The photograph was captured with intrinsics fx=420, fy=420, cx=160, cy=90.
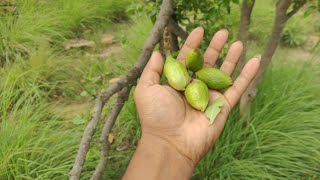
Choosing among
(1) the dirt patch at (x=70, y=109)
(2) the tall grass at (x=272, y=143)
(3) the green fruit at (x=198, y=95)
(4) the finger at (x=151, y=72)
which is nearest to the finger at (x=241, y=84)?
(3) the green fruit at (x=198, y=95)

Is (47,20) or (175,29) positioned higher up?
(175,29)

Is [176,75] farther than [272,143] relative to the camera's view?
No

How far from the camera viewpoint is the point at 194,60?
6.75ft

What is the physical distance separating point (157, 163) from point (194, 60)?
53 centimetres

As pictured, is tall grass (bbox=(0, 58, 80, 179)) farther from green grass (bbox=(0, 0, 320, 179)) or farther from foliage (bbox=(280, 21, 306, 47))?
foliage (bbox=(280, 21, 306, 47))

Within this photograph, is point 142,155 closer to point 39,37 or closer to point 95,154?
point 95,154

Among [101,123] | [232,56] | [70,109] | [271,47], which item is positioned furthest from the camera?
[70,109]

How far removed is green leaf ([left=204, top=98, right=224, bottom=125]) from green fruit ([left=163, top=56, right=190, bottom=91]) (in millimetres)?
164

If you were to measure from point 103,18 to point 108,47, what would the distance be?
0.43 metres

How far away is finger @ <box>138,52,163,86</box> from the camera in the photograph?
197 centimetres

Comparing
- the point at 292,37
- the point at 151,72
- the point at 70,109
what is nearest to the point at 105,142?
the point at 151,72

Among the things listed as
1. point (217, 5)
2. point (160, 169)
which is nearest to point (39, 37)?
point (217, 5)

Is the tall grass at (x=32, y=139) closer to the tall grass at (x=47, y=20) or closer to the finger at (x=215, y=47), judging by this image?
the tall grass at (x=47, y=20)

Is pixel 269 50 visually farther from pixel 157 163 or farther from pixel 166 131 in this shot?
pixel 157 163
